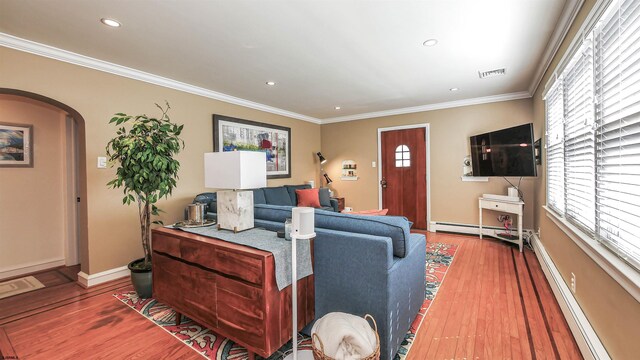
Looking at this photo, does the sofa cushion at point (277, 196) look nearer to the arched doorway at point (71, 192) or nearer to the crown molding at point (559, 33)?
the arched doorway at point (71, 192)

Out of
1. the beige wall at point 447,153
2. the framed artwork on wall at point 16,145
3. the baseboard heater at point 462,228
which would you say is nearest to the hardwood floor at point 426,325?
the framed artwork on wall at point 16,145

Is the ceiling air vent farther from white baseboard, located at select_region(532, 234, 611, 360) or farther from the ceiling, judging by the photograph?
white baseboard, located at select_region(532, 234, 611, 360)

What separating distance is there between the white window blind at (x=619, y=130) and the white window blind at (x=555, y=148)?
1142 mm

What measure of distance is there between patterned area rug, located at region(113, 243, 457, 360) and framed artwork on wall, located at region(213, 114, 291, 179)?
2.36m

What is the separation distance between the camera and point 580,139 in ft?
7.04

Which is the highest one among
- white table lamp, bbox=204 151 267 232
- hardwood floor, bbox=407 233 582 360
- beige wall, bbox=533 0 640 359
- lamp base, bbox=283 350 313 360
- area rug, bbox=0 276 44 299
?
white table lamp, bbox=204 151 267 232

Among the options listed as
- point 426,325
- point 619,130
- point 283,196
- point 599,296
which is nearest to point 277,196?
point 283,196

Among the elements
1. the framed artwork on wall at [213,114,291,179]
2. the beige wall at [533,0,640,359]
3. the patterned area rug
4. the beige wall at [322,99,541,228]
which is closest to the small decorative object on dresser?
the beige wall at [322,99,541,228]

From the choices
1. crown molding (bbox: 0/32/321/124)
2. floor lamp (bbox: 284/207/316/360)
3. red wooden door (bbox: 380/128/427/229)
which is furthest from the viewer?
red wooden door (bbox: 380/128/427/229)

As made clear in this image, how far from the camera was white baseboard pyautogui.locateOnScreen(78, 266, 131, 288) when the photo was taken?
2.98m

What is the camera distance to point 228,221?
2129 mm

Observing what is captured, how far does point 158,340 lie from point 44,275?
2517 millimetres

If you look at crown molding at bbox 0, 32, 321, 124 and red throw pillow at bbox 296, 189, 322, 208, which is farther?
red throw pillow at bbox 296, 189, 322, 208

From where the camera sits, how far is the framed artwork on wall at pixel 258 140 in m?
4.35
